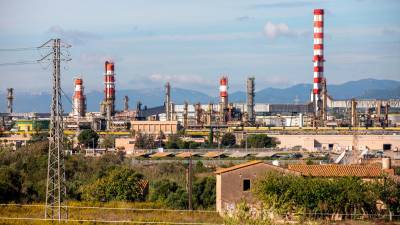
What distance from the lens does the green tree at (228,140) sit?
1996 inches

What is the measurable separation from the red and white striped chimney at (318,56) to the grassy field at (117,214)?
32918 mm

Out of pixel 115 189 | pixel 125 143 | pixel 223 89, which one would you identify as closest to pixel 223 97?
pixel 223 89

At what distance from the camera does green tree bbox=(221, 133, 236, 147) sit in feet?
166

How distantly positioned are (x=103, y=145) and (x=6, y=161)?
1669 cm

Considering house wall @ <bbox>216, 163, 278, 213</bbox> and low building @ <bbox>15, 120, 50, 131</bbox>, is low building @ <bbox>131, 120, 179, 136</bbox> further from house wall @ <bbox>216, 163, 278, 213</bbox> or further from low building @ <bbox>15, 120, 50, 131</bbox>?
house wall @ <bbox>216, 163, 278, 213</bbox>

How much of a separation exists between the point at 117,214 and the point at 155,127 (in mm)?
37584

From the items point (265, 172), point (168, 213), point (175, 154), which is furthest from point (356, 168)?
point (175, 154)

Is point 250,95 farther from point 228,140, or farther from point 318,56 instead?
point 228,140

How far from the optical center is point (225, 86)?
59.3 metres

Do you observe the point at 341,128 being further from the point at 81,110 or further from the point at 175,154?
the point at 81,110

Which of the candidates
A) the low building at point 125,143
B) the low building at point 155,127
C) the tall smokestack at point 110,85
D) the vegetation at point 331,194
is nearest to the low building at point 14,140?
the low building at point 125,143

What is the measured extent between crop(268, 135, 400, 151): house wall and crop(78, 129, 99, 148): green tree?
10.5 m

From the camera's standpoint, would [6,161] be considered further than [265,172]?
Yes

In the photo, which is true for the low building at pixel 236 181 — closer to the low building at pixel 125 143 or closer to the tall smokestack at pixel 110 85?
the low building at pixel 125 143
